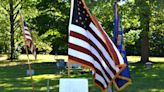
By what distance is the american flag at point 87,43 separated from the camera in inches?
292

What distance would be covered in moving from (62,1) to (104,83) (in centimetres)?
2109

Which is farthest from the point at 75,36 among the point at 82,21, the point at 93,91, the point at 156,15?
the point at 156,15

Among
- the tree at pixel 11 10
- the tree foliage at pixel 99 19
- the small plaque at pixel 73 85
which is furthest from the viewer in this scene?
the tree at pixel 11 10

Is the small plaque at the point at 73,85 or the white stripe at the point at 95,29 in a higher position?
the white stripe at the point at 95,29

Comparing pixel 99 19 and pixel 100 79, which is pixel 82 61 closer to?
pixel 100 79

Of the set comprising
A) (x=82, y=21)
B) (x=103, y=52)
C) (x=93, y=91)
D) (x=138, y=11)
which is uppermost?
(x=138, y=11)

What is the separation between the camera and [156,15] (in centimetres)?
2648

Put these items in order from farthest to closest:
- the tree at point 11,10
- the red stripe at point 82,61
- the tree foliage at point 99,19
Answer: the tree at point 11,10, the tree foliage at point 99,19, the red stripe at point 82,61

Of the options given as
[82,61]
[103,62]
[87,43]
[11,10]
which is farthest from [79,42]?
[11,10]

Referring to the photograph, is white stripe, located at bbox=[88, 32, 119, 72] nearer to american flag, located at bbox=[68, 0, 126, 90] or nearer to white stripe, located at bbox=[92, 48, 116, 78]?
american flag, located at bbox=[68, 0, 126, 90]

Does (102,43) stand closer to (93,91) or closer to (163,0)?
(93,91)

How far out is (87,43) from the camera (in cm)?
747

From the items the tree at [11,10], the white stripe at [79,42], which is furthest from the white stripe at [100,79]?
the tree at [11,10]

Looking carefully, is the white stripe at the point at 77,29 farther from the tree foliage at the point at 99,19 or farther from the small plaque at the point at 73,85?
the tree foliage at the point at 99,19
